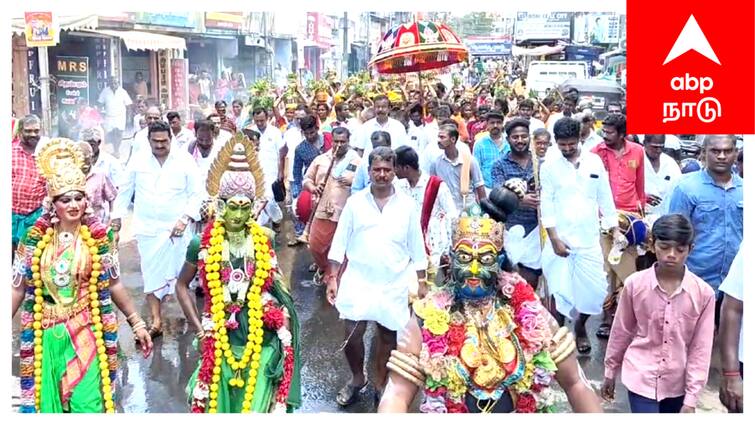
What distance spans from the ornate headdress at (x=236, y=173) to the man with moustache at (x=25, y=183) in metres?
3.13

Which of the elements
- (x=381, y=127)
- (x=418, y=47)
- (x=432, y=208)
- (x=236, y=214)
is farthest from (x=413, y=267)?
(x=418, y=47)

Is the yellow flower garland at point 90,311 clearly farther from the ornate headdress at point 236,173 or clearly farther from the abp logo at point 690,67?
the abp logo at point 690,67

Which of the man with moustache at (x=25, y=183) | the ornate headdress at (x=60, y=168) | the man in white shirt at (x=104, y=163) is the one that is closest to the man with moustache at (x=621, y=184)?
the ornate headdress at (x=60, y=168)

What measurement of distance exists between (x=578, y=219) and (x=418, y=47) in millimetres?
4931

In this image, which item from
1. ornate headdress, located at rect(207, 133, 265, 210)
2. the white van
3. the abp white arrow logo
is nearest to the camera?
the abp white arrow logo

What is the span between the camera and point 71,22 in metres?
18.1

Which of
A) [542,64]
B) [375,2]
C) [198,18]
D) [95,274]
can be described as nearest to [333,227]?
[375,2]

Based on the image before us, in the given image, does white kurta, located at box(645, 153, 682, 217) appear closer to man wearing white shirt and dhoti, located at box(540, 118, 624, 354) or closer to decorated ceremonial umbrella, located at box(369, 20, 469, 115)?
man wearing white shirt and dhoti, located at box(540, 118, 624, 354)

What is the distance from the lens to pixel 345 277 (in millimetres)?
5656

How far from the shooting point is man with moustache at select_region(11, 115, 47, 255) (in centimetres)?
740

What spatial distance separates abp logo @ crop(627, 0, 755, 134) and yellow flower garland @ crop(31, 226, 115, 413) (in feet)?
9.65

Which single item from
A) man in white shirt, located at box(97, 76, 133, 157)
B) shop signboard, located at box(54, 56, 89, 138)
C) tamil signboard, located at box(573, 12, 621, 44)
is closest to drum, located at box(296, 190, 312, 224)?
shop signboard, located at box(54, 56, 89, 138)

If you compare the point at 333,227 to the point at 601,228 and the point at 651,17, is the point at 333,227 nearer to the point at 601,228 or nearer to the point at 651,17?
the point at 601,228

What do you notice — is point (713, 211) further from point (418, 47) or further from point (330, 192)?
point (418, 47)
